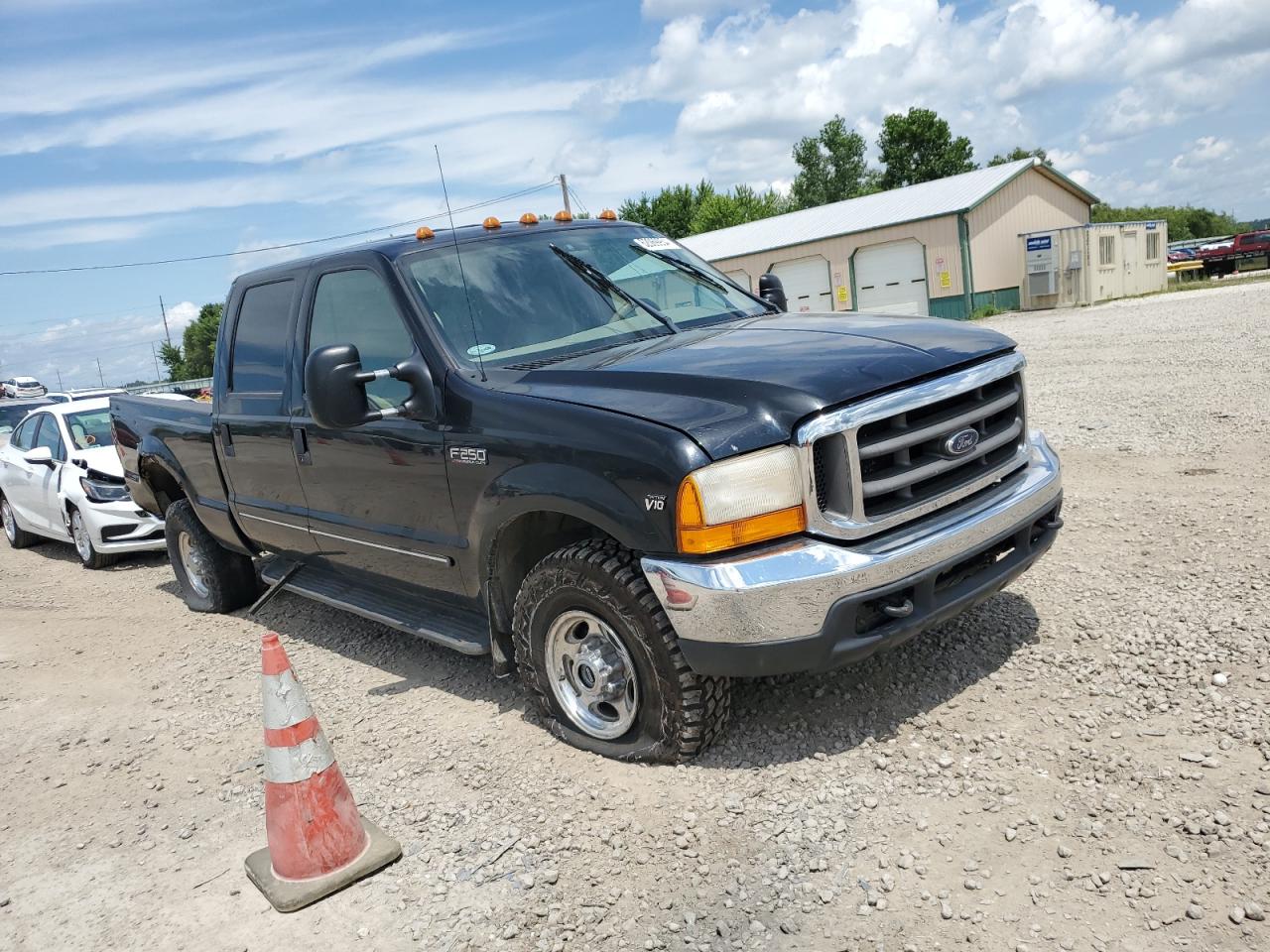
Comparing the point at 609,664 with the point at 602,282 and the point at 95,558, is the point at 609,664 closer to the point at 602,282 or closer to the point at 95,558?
the point at 602,282

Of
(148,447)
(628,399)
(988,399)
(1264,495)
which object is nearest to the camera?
(628,399)

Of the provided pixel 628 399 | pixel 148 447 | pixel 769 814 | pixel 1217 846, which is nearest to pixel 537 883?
pixel 769 814

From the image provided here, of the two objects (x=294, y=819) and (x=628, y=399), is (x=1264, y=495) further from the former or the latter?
(x=294, y=819)

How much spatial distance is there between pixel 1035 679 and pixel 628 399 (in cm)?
201

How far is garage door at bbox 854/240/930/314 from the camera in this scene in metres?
31.6

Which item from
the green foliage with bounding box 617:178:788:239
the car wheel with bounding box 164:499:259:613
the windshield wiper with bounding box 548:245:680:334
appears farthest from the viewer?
the green foliage with bounding box 617:178:788:239

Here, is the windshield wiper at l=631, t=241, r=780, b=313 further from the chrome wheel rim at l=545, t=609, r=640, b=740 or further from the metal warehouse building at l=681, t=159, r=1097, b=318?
the metal warehouse building at l=681, t=159, r=1097, b=318

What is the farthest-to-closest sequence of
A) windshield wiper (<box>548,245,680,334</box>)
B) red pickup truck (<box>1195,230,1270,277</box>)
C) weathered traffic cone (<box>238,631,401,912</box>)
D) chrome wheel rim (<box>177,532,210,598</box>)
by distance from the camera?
red pickup truck (<box>1195,230,1270,277</box>) < chrome wheel rim (<box>177,532,210,598</box>) < windshield wiper (<box>548,245,680,334</box>) < weathered traffic cone (<box>238,631,401,912</box>)

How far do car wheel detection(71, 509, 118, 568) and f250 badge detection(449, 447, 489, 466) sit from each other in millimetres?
6658

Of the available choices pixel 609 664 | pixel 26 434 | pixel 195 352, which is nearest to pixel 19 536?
pixel 26 434

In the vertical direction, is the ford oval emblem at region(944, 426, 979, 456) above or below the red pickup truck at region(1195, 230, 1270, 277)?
above

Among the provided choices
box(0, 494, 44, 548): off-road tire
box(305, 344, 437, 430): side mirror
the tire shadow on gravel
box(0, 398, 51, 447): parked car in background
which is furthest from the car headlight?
box(0, 398, 51, 447): parked car in background

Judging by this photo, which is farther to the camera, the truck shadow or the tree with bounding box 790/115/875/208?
the tree with bounding box 790/115/875/208

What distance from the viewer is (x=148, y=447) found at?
688cm
